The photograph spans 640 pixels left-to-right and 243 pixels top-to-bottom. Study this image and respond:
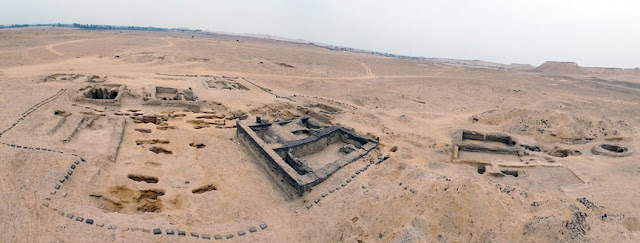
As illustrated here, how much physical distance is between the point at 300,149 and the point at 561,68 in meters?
70.6

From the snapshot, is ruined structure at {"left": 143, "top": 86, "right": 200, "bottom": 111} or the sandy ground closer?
the sandy ground

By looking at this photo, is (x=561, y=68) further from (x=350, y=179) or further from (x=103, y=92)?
(x=103, y=92)

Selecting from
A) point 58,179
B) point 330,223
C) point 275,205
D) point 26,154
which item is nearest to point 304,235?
point 330,223

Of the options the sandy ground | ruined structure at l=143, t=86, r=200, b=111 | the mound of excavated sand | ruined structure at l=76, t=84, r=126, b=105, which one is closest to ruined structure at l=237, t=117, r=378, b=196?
the sandy ground

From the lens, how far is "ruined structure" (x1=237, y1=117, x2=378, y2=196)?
9406mm

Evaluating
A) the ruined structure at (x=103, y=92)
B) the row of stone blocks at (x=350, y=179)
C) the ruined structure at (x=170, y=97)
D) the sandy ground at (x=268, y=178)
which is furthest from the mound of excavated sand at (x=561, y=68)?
the ruined structure at (x=103, y=92)

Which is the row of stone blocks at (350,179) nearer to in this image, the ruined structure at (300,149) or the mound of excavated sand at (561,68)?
the ruined structure at (300,149)

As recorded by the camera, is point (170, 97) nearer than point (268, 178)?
No

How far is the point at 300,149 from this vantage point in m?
11.6

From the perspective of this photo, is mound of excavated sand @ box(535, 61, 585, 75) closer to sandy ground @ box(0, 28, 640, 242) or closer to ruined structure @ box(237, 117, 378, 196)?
sandy ground @ box(0, 28, 640, 242)

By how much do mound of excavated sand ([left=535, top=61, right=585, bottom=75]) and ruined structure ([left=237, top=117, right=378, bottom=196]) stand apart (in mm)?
64978

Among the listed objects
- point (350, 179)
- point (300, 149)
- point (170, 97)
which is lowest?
point (350, 179)

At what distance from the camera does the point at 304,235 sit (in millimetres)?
7492

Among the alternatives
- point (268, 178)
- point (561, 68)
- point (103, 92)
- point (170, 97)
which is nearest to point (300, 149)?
point (268, 178)
